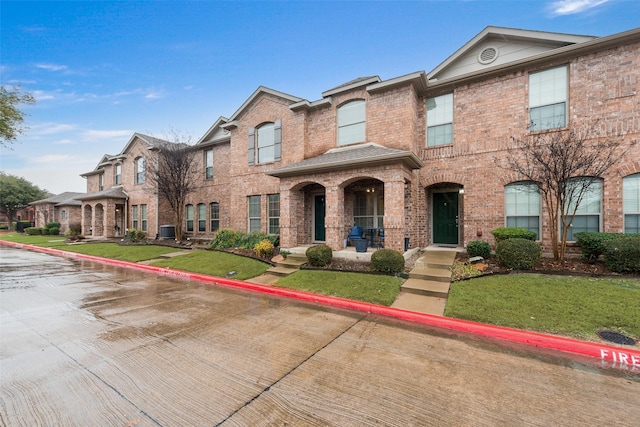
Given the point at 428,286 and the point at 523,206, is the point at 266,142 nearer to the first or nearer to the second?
the point at 428,286

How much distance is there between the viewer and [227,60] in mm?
16281

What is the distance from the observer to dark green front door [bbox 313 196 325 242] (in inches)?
489

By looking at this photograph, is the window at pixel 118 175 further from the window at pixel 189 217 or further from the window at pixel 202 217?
the window at pixel 202 217

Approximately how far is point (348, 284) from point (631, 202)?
9.32m

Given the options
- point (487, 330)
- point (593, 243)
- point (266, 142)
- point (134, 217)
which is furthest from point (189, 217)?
point (593, 243)

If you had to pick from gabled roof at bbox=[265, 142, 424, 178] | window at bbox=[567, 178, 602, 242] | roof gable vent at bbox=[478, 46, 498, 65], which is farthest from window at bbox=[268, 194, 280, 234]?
window at bbox=[567, 178, 602, 242]

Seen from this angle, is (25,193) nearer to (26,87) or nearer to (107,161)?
(107,161)

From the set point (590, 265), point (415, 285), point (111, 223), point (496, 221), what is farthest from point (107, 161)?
point (590, 265)

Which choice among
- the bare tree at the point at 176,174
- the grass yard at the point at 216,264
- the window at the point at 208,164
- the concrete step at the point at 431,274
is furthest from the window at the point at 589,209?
the bare tree at the point at 176,174

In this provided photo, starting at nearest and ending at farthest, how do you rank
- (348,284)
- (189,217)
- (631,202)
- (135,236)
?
(348,284) < (631,202) < (135,236) < (189,217)

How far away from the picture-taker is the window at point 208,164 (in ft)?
58.1

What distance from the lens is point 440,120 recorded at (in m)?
10.6

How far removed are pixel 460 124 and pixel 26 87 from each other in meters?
25.8

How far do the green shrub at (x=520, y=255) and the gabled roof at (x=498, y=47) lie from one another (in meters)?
7.05
